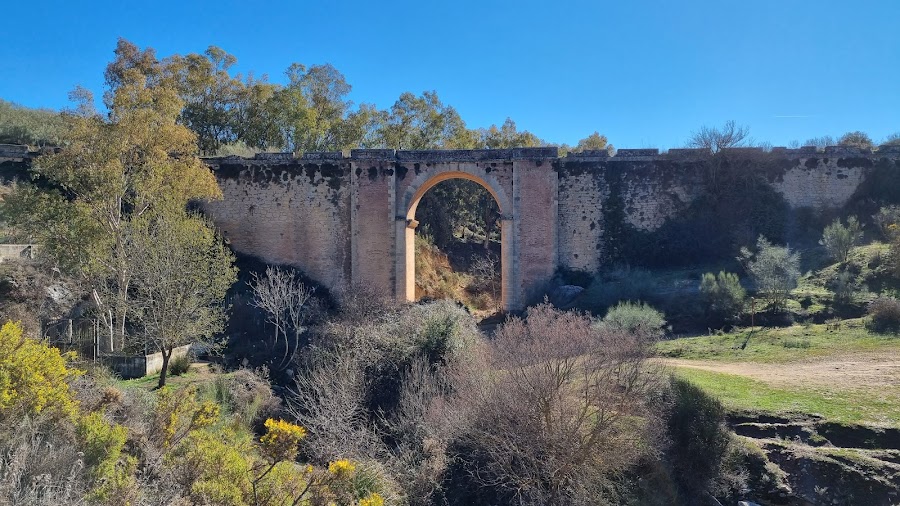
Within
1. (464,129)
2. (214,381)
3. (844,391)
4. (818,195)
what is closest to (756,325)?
(844,391)

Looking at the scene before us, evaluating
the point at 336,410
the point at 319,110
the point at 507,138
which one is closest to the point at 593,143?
the point at 507,138

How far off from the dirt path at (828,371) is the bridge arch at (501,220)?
729 centimetres

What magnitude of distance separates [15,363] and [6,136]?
2463cm

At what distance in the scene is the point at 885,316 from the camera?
1109 cm

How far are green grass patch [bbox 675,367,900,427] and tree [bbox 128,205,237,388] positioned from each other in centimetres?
945

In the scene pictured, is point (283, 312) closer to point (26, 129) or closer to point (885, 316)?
point (885, 316)

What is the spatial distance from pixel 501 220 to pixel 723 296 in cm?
684

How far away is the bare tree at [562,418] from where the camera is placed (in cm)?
680

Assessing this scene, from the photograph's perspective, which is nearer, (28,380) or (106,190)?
(28,380)

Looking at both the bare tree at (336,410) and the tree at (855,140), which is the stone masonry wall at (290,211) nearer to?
the bare tree at (336,410)

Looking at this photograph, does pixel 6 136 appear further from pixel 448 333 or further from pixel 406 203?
pixel 448 333

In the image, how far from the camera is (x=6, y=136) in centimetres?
2420

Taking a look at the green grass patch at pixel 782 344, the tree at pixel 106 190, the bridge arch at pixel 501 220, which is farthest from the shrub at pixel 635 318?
the tree at pixel 106 190

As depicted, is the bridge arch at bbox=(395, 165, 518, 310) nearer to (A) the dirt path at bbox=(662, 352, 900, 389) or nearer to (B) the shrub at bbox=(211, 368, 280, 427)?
(B) the shrub at bbox=(211, 368, 280, 427)
